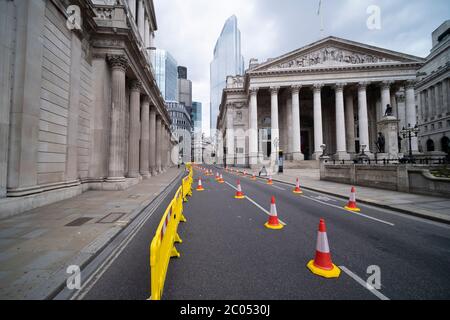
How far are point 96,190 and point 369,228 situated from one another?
524 inches

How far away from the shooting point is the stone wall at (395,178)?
9.11 m

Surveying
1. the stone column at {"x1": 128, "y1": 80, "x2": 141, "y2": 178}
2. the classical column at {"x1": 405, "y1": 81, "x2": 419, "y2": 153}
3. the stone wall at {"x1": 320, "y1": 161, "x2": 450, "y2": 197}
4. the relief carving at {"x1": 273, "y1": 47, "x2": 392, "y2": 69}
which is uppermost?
the relief carving at {"x1": 273, "y1": 47, "x2": 392, "y2": 69}

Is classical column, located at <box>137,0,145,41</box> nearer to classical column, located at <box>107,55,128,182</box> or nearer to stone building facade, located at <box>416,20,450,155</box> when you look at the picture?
classical column, located at <box>107,55,128,182</box>

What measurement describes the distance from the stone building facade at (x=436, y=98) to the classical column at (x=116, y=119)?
231 feet

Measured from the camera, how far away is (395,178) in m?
11.0

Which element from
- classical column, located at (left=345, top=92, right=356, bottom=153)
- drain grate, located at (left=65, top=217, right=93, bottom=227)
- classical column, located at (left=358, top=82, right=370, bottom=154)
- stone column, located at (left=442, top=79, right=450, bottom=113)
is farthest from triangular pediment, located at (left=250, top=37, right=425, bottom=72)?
drain grate, located at (left=65, top=217, right=93, bottom=227)

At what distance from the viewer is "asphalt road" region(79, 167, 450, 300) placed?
2637 millimetres

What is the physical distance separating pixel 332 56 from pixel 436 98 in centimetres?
4392

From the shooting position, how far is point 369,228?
5.30 m

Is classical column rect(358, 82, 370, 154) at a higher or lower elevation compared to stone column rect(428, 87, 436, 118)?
lower

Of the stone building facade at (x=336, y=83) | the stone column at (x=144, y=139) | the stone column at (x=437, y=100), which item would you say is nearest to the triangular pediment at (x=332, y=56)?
the stone building facade at (x=336, y=83)

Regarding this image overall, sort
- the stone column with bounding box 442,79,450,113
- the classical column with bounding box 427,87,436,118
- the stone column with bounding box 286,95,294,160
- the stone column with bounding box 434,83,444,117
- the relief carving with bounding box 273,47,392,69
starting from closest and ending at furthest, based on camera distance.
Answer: the relief carving with bounding box 273,47,392,69
the stone column with bounding box 286,95,294,160
the stone column with bounding box 442,79,450,113
the stone column with bounding box 434,83,444,117
the classical column with bounding box 427,87,436,118

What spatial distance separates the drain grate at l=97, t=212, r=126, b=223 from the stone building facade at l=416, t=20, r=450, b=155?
71.3m
